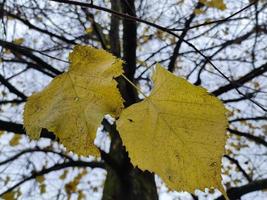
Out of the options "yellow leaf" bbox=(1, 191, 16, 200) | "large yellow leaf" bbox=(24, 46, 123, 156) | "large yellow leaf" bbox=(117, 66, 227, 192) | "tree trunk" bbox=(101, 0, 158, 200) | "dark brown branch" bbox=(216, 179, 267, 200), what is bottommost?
"large yellow leaf" bbox=(117, 66, 227, 192)

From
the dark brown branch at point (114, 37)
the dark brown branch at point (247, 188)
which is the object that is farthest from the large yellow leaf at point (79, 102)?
the dark brown branch at point (114, 37)

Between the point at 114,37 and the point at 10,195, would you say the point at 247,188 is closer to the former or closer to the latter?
the point at 114,37

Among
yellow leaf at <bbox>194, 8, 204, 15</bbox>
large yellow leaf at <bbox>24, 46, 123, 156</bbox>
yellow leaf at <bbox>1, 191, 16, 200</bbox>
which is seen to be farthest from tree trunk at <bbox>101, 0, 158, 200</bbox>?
large yellow leaf at <bbox>24, 46, 123, 156</bbox>

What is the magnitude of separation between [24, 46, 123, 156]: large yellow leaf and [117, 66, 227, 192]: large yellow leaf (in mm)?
52

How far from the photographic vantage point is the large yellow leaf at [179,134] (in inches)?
27.2

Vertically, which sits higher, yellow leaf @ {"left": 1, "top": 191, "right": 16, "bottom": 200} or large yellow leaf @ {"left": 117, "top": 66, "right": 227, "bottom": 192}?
yellow leaf @ {"left": 1, "top": 191, "right": 16, "bottom": 200}

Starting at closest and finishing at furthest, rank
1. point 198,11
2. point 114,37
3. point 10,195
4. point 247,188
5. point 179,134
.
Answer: point 179,134
point 247,188
point 198,11
point 114,37
point 10,195

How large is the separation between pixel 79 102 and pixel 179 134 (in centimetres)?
20

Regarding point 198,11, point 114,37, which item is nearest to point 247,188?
point 198,11

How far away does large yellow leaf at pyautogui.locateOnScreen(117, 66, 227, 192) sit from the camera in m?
0.69

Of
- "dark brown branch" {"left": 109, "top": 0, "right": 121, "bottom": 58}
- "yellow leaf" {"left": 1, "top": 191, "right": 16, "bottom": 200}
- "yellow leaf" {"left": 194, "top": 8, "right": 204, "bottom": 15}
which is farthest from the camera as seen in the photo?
"yellow leaf" {"left": 1, "top": 191, "right": 16, "bottom": 200}

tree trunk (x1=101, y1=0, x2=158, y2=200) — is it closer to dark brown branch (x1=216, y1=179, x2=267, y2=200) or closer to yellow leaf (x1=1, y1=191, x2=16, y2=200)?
dark brown branch (x1=216, y1=179, x2=267, y2=200)

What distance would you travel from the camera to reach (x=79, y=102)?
2.38ft

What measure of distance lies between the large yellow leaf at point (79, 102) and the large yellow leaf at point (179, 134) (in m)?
0.05
